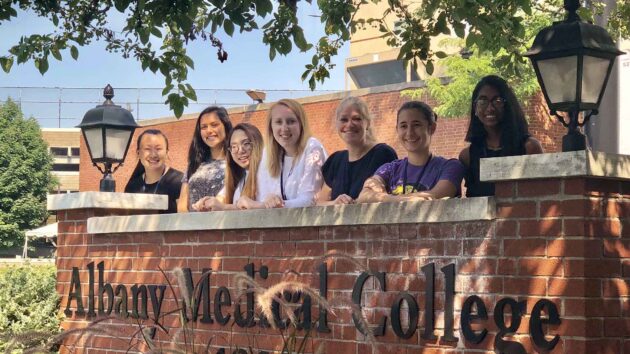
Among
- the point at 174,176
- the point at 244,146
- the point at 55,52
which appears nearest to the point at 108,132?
the point at 174,176

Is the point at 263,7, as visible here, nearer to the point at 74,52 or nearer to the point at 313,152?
the point at 313,152

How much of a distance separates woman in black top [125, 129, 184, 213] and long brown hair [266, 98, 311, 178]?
7.10 feet

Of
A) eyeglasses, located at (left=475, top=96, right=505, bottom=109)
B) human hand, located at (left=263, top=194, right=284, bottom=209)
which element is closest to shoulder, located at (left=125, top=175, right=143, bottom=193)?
human hand, located at (left=263, top=194, right=284, bottom=209)

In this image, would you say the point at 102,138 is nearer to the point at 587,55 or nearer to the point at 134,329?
the point at 134,329

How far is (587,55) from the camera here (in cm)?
698

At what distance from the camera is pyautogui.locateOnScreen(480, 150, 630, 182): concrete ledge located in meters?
6.32

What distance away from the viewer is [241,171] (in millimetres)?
9594

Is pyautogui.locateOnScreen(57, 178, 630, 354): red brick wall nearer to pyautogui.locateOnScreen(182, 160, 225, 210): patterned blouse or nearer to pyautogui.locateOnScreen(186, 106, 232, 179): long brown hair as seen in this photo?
pyautogui.locateOnScreen(182, 160, 225, 210): patterned blouse

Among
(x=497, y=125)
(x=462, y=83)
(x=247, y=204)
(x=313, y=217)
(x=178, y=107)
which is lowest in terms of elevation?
(x=313, y=217)

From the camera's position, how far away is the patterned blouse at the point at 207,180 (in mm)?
9875

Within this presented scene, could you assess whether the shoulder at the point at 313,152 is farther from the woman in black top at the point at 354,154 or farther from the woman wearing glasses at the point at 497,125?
the woman wearing glasses at the point at 497,125

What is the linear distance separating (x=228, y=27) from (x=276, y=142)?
1.16 meters

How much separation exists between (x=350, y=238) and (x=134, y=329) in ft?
9.71

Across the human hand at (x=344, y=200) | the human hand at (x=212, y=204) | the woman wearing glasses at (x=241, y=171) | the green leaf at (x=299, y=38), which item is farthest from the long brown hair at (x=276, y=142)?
the green leaf at (x=299, y=38)
